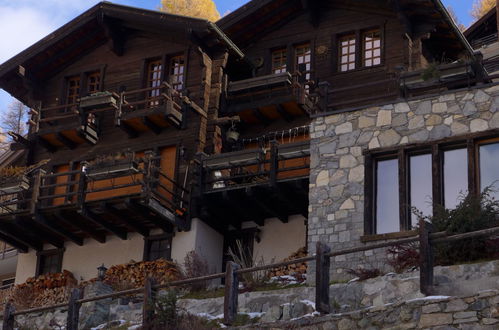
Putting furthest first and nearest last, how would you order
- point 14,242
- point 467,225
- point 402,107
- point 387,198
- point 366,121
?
point 14,242, point 366,121, point 402,107, point 387,198, point 467,225

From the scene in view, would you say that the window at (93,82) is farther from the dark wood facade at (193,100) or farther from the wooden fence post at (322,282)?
the wooden fence post at (322,282)

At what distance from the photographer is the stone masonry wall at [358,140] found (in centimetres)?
2248

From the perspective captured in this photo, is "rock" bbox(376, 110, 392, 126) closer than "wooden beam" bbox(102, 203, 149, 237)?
Yes

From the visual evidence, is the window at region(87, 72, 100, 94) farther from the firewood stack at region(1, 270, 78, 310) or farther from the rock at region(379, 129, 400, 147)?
the rock at region(379, 129, 400, 147)

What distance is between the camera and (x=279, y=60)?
3159 cm

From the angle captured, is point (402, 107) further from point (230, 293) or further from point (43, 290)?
point (43, 290)

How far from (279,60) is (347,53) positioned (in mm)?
2161

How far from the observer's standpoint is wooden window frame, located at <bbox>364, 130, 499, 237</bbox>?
22.0 metres

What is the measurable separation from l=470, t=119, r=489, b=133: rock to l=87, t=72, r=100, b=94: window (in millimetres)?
13740

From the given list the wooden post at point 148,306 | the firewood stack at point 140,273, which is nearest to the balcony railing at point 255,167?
the firewood stack at point 140,273

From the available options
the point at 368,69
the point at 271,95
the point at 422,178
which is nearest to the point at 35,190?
the point at 271,95

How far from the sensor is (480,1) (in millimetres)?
59625

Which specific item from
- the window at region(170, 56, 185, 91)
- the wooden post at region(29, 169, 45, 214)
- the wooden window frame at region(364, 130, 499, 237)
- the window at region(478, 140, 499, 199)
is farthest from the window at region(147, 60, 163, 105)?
the window at region(478, 140, 499, 199)

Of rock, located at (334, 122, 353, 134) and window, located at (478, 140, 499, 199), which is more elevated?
rock, located at (334, 122, 353, 134)
